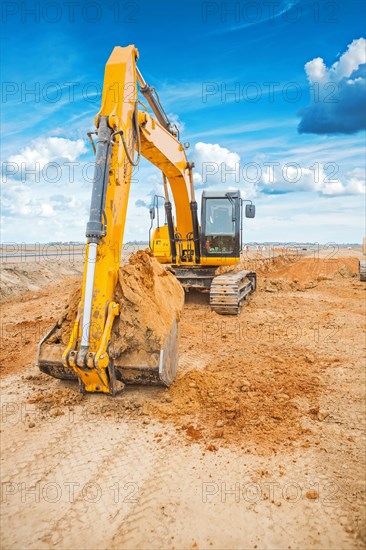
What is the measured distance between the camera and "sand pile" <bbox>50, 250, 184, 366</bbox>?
447cm

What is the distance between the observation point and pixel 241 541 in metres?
2.64

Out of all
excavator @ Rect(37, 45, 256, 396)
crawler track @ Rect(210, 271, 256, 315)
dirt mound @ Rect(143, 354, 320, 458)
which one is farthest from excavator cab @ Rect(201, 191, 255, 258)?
dirt mound @ Rect(143, 354, 320, 458)

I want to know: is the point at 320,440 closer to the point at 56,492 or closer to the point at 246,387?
the point at 246,387

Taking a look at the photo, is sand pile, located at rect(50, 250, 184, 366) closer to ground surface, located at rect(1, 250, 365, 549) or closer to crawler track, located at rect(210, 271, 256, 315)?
ground surface, located at rect(1, 250, 365, 549)

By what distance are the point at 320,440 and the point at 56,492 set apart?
2421mm

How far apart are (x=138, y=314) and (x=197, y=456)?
165 cm

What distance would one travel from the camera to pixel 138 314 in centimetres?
456

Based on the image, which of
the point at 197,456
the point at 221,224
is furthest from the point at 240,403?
the point at 221,224

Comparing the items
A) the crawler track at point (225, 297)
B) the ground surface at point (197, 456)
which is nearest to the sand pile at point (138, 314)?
the ground surface at point (197, 456)

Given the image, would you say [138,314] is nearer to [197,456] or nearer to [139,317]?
[139,317]

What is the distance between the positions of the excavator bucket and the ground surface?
0.68 feet

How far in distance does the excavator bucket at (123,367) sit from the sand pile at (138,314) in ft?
0.13

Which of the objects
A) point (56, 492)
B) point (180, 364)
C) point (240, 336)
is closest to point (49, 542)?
point (56, 492)

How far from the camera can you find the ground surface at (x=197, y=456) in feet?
9.04
